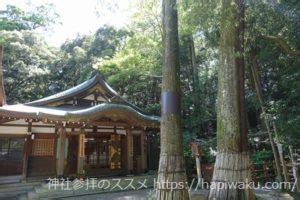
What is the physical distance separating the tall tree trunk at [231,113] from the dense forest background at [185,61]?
93 centimetres

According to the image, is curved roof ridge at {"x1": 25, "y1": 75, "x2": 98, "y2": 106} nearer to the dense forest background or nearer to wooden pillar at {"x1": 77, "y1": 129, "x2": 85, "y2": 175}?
wooden pillar at {"x1": 77, "y1": 129, "x2": 85, "y2": 175}

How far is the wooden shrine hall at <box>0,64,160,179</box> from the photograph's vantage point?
11.4 metres

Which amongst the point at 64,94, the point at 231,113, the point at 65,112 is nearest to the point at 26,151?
the point at 65,112

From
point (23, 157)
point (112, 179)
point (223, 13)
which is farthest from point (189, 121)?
point (223, 13)

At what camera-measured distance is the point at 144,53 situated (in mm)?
17375

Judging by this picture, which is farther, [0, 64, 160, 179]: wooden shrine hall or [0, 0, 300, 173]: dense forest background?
[0, 64, 160, 179]: wooden shrine hall

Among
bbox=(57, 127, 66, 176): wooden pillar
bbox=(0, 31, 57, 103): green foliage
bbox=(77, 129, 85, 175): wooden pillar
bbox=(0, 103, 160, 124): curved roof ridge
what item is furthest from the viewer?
bbox=(0, 31, 57, 103): green foliage

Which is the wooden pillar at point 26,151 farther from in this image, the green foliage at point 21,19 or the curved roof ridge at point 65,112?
the green foliage at point 21,19

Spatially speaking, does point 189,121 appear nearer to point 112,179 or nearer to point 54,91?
point 112,179

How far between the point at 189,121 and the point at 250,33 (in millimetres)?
8960

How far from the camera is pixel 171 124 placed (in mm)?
6293

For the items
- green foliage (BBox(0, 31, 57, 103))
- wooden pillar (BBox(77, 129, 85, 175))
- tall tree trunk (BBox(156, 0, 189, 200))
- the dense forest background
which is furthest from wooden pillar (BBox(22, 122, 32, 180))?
green foliage (BBox(0, 31, 57, 103))

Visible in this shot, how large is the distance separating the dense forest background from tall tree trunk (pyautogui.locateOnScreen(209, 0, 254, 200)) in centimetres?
93

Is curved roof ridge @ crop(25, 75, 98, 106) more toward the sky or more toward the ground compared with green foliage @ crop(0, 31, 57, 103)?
more toward the ground
